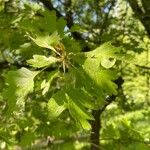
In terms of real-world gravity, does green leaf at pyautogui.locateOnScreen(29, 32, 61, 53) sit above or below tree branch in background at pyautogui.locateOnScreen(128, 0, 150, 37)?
below

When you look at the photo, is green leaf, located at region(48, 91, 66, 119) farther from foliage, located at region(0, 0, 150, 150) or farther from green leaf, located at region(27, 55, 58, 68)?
green leaf, located at region(27, 55, 58, 68)

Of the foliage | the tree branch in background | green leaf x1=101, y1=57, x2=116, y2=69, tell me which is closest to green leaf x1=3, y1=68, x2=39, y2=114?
the foliage

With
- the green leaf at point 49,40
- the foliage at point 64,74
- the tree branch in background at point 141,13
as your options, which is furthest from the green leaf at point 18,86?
the tree branch in background at point 141,13

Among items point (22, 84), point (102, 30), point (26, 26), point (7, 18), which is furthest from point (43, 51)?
point (102, 30)

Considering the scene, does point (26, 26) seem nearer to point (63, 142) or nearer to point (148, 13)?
point (63, 142)

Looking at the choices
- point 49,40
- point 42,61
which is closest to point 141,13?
point 49,40

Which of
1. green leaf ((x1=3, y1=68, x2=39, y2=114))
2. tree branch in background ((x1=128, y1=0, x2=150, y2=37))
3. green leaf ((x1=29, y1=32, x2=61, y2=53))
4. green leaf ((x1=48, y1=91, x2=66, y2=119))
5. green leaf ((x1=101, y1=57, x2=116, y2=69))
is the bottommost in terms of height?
green leaf ((x1=48, y1=91, x2=66, y2=119))

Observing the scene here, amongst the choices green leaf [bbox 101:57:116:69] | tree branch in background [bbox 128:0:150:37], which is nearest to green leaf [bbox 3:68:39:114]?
green leaf [bbox 101:57:116:69]

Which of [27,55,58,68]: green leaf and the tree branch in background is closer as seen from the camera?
[27,55,58,68]: green leaf
